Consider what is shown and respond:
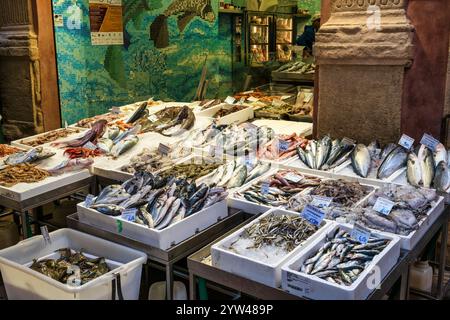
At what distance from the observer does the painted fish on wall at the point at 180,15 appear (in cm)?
942

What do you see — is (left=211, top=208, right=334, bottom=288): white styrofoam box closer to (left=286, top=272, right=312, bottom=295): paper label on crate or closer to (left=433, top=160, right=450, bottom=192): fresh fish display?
(left=286, top=272, right=312, bottom=295): paper label on crate

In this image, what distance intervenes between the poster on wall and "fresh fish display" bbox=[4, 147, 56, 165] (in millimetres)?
3605

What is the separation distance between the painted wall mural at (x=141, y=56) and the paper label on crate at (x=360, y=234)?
18.8 ft

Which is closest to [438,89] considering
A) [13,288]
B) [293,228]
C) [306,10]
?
[293,228]

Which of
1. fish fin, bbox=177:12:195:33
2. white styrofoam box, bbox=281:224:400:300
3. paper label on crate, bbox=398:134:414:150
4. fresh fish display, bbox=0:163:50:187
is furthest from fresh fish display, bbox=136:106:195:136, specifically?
fish fin, bbox=177:12:195:33

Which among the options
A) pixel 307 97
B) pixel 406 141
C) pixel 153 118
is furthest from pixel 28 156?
pixel 307 97

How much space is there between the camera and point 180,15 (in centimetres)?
985

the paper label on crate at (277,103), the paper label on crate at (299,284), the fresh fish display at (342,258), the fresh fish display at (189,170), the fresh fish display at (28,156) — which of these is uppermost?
the paper label on crate at (277,103)

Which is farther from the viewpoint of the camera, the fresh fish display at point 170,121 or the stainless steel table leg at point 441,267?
the fresh fish display at point 170,121

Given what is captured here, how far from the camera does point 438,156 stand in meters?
3.98

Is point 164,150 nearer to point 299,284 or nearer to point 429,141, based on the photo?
point 429,141

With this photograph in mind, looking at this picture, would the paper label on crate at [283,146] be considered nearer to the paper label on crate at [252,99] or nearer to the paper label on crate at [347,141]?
the paper label on crate at [347,141]

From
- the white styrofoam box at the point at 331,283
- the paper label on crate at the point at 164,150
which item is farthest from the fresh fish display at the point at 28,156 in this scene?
the white styrofoam box at the point at 331,283
